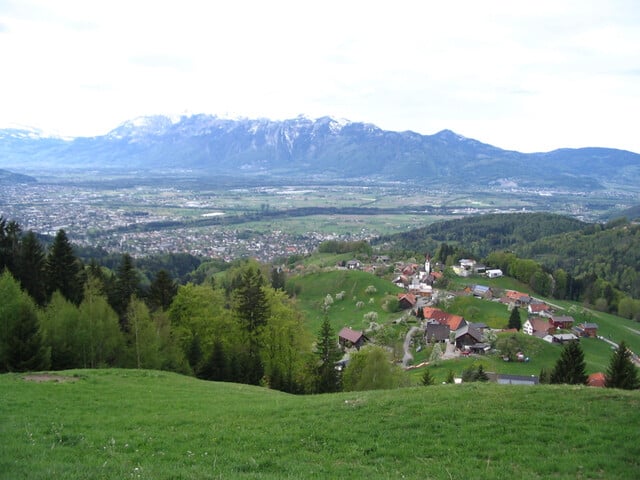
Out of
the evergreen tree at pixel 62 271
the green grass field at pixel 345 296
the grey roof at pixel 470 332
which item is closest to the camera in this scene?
the evergreen tree at pixel 62 271

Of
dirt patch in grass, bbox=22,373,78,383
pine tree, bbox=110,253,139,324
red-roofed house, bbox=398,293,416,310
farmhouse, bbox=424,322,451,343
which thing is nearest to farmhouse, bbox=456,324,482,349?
farmhouse, bbox=424,322,451,343

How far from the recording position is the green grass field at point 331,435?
36.7 ft

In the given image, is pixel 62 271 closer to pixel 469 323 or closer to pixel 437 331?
pixel 437 331

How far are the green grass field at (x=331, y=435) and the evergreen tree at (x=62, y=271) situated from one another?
21.7m

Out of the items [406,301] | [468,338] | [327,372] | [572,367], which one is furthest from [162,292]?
[406,301]

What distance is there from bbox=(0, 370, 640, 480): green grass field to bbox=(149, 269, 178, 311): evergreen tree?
21.5 m

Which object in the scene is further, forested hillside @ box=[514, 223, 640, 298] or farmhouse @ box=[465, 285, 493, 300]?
forested hillside @ box=[514, 223, 640, 298]

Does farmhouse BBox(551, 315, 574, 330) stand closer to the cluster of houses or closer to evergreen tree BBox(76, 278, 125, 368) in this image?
the cluster of houses

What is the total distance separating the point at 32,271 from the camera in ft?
130

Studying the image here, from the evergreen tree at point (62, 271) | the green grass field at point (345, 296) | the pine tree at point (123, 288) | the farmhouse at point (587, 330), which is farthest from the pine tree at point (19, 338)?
→ the farmhouse at point (587, 330)

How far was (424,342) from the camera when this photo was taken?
71.5m

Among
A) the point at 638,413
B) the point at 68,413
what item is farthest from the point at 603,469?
the point at 68,413

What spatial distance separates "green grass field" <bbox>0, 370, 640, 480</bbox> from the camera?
11172mm

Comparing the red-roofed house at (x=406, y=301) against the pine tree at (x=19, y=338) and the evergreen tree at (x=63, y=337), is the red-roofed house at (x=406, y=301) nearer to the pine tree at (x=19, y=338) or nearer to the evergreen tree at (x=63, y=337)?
the evergreen tree at (x=63, y=337)
